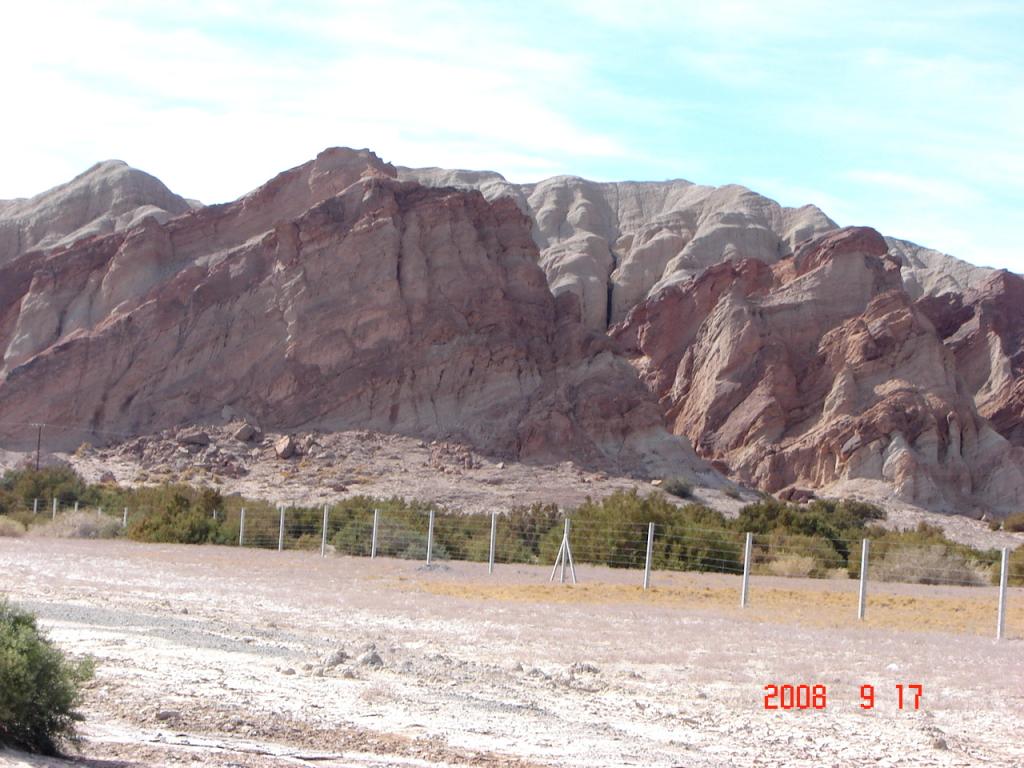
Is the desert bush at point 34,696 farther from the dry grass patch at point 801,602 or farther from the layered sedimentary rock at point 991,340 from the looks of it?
the layered sedimentary rock at point 991,340

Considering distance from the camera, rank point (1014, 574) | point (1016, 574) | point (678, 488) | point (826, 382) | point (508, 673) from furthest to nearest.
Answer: point (826, 382) < point (678, 488) < point (1014, 574) < point (1016, 574) < point (508, 673)

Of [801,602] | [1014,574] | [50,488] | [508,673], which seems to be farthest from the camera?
[50,488]

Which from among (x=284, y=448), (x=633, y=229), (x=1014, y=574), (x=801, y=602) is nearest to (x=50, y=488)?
(x=284, y=448)

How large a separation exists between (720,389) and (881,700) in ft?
234

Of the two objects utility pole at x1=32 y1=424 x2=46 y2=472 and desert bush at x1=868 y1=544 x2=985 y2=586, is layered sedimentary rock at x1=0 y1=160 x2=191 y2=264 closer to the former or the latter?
utility pole at x1=32 y1=424 x2=46 y2=472

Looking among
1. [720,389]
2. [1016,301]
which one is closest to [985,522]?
[720,389]

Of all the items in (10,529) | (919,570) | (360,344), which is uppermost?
(360,344)

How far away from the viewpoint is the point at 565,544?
2741 centimetres

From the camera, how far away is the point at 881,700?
12930 mm

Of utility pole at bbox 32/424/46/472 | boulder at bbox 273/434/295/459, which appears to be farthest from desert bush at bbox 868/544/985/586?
utility pole at bbox 32/424/46/472

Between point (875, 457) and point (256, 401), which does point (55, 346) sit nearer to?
point (256, 401)

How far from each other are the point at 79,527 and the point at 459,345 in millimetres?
26737
